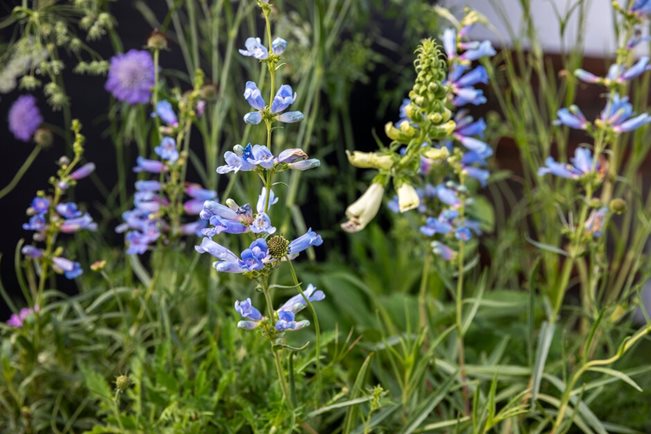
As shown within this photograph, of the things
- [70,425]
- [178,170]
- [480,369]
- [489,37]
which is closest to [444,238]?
[480,369]

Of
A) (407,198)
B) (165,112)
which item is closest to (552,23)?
(165,112)

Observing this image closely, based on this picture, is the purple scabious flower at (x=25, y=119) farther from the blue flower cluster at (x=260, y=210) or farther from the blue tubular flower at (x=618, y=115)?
the blue tubular flower at (x=618, y=115)

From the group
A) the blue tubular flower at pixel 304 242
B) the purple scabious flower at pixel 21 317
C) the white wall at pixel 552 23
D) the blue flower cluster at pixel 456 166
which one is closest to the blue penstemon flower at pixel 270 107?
the blue tubular flower at pixel 304 242

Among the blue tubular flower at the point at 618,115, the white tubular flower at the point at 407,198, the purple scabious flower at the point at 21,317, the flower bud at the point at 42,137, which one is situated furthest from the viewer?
the flower bud at the point at 42,137

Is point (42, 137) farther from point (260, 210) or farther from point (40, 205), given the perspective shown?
point (260, 210)

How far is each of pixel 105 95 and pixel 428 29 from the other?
751mm

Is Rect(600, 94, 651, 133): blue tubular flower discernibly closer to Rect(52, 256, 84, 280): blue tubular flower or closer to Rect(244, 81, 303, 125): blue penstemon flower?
Rect(244, 81, 303, 125): blue penstemon flower

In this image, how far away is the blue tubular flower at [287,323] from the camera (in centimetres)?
76

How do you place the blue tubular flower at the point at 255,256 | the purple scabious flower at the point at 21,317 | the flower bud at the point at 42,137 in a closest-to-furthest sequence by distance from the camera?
the blue tubular flower at the point at 255,256 → the purple scabious flower at the point at 21,317 → the flower bud at the point at 42,137

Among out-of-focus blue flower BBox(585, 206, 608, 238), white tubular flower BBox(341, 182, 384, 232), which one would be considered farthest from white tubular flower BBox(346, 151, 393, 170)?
out-of-focus blue flower BBox(585, 206, 608, 238)

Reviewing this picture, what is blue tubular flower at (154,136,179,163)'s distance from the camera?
1.07 meters

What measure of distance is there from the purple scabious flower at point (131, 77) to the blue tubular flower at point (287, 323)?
0.55 m

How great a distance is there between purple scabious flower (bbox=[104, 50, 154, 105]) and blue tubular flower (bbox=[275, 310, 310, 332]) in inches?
21.8

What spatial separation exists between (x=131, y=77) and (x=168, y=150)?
18 cm
